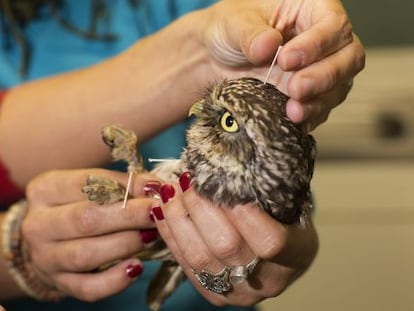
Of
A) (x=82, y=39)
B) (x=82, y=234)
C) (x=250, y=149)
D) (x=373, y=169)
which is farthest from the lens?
(x=373, y=169)

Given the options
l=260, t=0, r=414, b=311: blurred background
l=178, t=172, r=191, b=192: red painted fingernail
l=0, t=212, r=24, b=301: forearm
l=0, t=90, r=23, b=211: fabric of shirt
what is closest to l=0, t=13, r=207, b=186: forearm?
l=0, t=90, r=23, b=211: fabric of shirt

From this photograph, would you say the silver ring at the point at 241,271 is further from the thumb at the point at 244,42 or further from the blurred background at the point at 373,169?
the blurred background at the point at 373,169

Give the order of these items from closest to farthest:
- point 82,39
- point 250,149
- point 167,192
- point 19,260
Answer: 1. point 250,149
2. point 167,192
3. point 19,260
4. point 82,39

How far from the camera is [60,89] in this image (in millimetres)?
1124

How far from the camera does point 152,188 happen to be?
0.87 m

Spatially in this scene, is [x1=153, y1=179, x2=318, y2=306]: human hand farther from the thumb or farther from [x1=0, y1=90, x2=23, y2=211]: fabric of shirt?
[x1=0, y1=90, x2=23, y2=211]: fabric of shirt

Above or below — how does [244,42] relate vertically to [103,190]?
above

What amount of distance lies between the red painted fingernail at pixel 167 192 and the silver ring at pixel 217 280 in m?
0.09

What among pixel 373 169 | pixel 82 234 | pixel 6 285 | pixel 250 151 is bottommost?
pixel 373 169

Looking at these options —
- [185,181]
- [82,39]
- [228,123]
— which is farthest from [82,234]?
[82,39]

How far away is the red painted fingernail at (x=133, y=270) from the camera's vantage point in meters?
0.94

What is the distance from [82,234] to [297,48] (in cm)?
40

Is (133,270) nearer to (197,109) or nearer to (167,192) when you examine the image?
(167,192)

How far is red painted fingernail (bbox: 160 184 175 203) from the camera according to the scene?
806 millimetres
